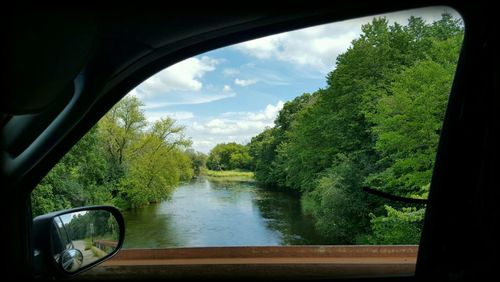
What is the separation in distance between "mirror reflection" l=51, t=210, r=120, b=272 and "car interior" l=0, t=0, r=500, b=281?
0.05 m

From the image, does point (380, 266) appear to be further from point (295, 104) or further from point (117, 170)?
point (295, 104)

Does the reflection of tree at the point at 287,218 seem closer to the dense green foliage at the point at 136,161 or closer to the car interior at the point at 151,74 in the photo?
the dense green foliage at the point at 136,161

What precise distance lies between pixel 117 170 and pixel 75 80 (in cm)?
1589

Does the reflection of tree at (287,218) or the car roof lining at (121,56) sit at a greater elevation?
the car roof lining at (121,56)

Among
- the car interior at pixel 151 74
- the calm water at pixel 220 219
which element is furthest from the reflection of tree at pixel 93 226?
the calm water at pixel 220 219

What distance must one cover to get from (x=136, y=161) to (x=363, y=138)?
9193 millimetres

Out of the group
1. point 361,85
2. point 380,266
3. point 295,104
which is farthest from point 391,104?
point 380,266

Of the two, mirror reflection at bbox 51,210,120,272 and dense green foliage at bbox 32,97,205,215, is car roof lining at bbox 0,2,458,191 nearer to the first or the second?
mirror reflection at bbox 51,210,120,272

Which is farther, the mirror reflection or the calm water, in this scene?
the calm water

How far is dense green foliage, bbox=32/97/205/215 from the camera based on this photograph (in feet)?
47.4

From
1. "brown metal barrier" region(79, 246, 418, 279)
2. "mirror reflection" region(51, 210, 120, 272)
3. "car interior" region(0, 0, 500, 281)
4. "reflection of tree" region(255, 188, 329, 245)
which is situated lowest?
"reflection of tree" region(255, 188, 329, 245)

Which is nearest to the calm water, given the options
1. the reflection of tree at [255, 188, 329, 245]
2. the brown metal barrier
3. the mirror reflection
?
the reflection of tree at [255, 188, 329, 245]

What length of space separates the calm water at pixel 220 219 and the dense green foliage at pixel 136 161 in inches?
29.5

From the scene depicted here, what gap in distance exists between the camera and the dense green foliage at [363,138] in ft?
31.4
